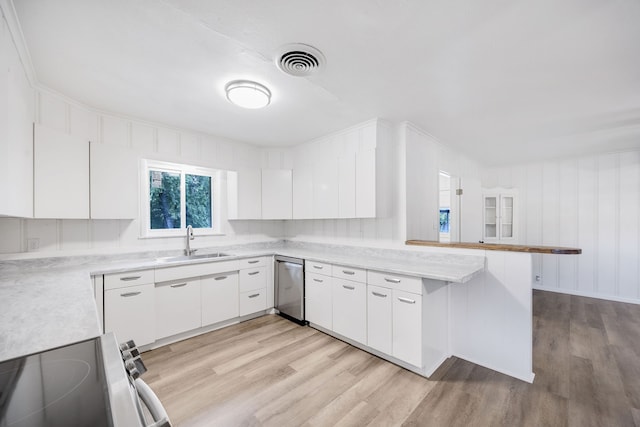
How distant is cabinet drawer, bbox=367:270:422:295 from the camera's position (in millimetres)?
2147

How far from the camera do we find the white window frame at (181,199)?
119 inches

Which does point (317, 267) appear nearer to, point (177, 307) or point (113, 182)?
point (177, 307)

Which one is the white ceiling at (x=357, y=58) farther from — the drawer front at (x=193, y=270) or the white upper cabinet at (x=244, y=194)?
the drawer front at (x=193, y=270)

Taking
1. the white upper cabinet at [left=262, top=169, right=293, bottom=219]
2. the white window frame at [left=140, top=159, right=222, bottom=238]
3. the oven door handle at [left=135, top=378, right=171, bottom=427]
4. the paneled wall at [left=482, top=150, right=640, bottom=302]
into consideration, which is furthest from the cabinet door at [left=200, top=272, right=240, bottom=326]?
the paneled wall at [left=482, top=150, right=640, bottom=302]

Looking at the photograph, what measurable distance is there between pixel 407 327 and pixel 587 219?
14.9 ft

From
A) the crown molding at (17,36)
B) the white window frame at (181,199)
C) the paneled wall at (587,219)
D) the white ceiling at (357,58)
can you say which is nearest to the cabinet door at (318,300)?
the white window frame at (181,199)

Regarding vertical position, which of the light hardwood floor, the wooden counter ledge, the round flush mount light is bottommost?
the light hardwood floor

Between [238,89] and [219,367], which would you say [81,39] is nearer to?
[238,89]

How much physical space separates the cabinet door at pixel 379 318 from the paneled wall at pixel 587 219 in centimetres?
428

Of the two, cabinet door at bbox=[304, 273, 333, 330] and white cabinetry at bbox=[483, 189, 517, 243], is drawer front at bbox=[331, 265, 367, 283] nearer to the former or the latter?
cabinet door at bbox=[304, 273, 333, 330]

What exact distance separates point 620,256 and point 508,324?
12.3 feet

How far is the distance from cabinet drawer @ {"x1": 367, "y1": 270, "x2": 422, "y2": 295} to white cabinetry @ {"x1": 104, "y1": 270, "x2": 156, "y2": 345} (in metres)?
2.11

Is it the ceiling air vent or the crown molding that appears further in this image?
the ceiling air vent

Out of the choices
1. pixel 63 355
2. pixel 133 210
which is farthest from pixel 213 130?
pixel 63 355
